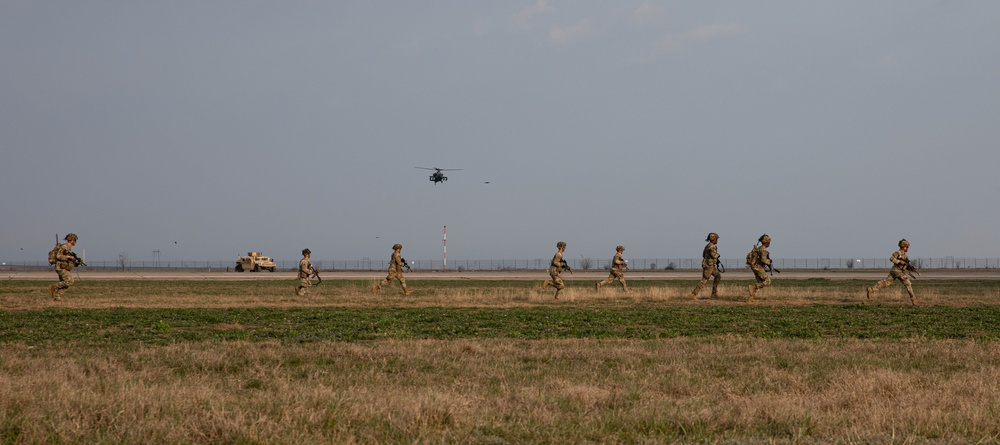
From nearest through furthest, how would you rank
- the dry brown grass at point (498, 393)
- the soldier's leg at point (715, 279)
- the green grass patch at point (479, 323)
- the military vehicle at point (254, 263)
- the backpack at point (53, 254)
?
the dry brown grass at point (498, 393) → the green grass patch at point (479, 323) → the backpack at point (53, 254) → the soldier's leg at point (715, 279) → the military vehicle at point (254, 263)

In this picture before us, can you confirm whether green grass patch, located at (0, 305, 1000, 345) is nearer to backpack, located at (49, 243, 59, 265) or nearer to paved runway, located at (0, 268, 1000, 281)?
backpack, located at (49, 243, 59, 265)

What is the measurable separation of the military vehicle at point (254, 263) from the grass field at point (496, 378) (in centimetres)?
7178

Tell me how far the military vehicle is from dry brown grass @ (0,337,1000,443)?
79.3 m

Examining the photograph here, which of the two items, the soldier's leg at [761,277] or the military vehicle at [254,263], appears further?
the military vehicle at [254,263]

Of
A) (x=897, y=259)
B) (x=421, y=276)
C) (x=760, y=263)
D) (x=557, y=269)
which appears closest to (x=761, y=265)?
(x=760, y=263)

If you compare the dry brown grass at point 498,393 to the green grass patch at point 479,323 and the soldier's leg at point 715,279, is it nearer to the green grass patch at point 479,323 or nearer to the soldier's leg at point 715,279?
the green grass patch at point 479,323

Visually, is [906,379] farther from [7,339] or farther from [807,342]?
[7,339]

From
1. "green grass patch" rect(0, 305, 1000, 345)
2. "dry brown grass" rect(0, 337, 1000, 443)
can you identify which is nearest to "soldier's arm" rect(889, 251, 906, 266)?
→ "green grass patch" rect(0, 305, 1000, 345)

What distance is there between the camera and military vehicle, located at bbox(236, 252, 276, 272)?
297 ft

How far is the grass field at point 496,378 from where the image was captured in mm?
7211

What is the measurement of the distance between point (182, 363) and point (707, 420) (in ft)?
21.6

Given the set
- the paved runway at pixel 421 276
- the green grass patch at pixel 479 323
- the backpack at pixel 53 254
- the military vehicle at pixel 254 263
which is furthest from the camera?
the military vehicle at pixel 254 263

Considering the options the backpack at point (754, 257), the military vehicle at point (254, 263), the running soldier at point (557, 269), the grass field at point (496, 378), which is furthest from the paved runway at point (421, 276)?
the grass field at point (496, 378)

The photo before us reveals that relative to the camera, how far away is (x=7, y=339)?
47.7ft
